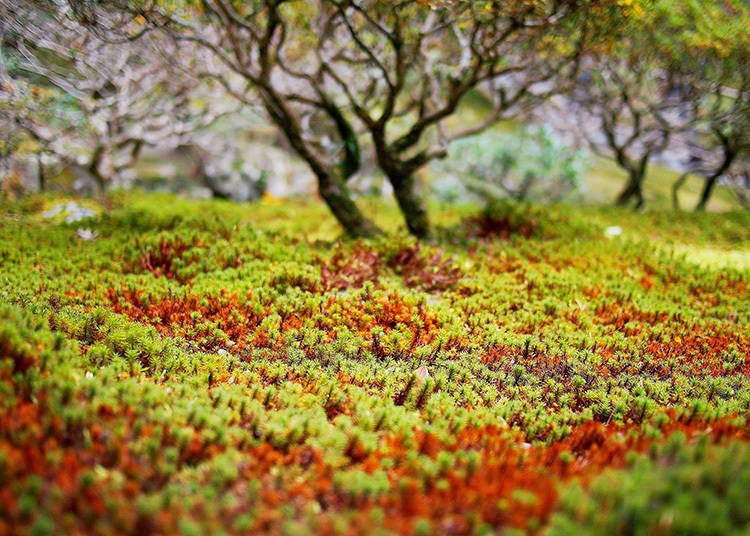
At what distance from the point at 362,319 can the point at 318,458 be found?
8.65ft

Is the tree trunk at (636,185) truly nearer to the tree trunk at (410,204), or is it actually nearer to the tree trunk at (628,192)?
the tree trunk at (628,192)

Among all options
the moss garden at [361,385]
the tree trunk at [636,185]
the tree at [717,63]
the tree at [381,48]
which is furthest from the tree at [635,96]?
the moss garden at [361,385]

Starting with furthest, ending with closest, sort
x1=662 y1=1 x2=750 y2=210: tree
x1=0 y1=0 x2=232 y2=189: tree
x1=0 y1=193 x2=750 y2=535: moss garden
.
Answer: x1=662 y1=1 x2=750 y2=210: tree < x1=0 y1=0 x2=232 y2=189: tree < x1=0 y1=193 x2=750 y2=535: moss garden

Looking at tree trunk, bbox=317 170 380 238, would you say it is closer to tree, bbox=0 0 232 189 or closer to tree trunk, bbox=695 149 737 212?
tree, bbox=0 0 232 189

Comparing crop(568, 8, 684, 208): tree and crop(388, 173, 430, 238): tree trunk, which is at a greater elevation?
crop(568, 8, 684, 208): tree

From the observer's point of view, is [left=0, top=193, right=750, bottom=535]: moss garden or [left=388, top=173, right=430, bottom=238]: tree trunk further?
[left=388, top=173, right=430, bottom=238]: tree trunk

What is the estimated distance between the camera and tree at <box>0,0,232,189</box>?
720 centimetres

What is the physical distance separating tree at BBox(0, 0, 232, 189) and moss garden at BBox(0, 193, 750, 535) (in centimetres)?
260

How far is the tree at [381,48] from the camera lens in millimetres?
7500

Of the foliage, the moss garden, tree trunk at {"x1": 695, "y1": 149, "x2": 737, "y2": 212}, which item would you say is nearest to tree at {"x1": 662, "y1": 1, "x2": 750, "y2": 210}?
tree trunk at {"x1": 695, "y1": 149, "x2": 737, "y2": 212}

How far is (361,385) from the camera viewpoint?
429 cm

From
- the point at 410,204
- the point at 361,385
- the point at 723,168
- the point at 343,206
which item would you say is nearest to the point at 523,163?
the point at 723,168

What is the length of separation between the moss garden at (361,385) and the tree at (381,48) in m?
1.88

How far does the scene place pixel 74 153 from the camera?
1354 cm
